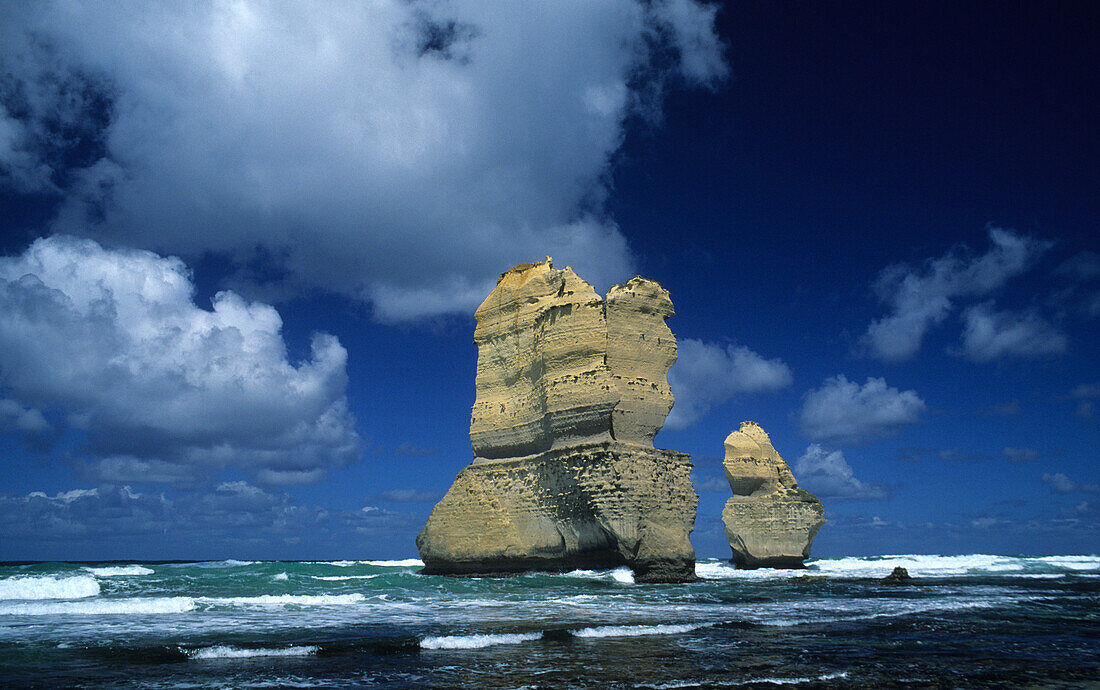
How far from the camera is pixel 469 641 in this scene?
9.54 metres

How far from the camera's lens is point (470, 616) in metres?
12.8

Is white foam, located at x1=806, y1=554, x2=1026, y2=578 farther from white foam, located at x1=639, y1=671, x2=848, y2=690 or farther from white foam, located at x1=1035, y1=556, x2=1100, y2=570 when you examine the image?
white foam, located at x1=639, y1=671, x2=848, y2=690

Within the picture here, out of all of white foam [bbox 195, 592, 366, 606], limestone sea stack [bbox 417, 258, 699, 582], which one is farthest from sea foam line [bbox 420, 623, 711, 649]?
limestone sea stack [bbox 417, 258, 699, 582]

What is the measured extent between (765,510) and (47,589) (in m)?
30.9

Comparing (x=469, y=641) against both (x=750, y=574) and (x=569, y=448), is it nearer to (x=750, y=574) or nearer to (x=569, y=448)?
(x=569, y=448)

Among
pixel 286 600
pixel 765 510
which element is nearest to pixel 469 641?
pixel 286 600

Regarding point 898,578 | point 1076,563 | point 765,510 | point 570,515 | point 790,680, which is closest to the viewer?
point 790,680

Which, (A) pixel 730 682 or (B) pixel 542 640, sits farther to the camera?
(B) pixel 542 640

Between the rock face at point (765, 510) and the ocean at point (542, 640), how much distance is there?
17413 millimetres

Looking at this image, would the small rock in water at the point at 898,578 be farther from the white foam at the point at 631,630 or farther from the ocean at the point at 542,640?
the white foam at the point at 631,630

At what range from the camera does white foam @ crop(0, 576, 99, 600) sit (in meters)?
18.0

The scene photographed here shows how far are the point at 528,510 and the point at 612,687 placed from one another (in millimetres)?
17962

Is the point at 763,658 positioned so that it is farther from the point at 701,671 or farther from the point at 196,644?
the point at 196,644

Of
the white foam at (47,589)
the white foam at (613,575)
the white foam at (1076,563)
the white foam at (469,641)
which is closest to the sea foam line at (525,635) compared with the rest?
the white foam at (469,641)
